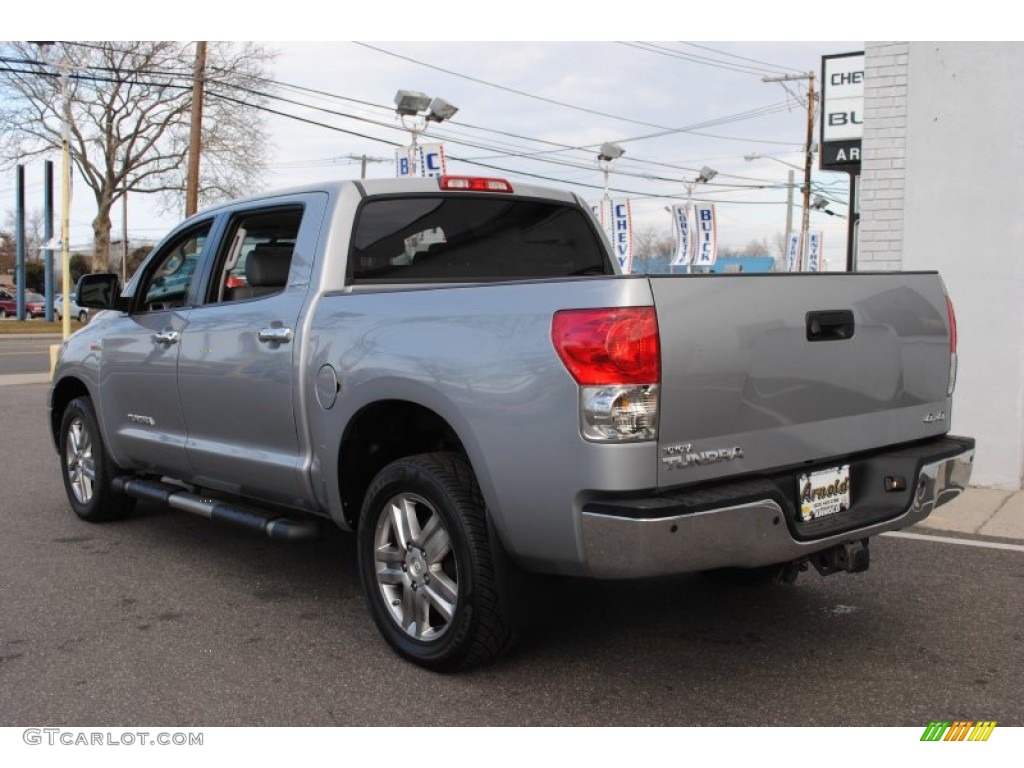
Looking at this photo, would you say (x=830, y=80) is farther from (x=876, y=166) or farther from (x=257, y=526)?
(x=257, y=526)

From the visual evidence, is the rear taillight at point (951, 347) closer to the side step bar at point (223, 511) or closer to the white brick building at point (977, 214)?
the side step bar at point (223, 511)

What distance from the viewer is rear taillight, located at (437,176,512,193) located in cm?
484

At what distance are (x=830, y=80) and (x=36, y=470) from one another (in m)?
14.8

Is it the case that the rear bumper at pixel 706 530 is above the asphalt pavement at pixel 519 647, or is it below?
above

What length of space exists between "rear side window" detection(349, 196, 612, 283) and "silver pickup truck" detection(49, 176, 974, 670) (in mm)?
12

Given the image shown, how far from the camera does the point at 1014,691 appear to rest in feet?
12.0

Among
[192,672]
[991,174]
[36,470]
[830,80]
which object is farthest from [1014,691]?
[830,80]

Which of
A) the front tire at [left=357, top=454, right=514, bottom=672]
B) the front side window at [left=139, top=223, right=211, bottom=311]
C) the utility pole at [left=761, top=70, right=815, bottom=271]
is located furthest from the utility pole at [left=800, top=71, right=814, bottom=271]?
the front tire at [left=357, top=454, right=514, bottom=672]

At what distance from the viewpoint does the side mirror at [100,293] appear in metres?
5.85

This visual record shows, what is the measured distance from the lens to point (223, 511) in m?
4.85

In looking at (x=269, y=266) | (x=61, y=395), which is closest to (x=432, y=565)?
(x=269, y=266)
